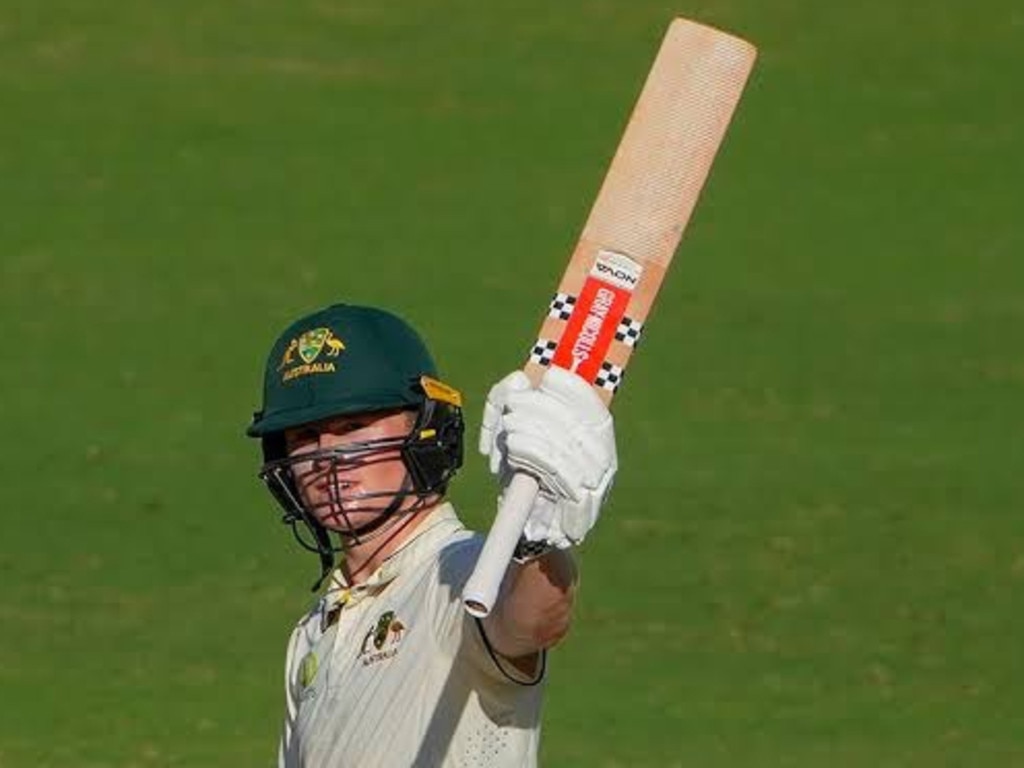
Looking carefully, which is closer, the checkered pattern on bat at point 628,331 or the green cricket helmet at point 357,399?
the checkered pattern on bat at point 628,331

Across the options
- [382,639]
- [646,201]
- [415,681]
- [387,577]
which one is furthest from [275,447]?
[646,201]

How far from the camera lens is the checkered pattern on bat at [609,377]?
447 centimetres

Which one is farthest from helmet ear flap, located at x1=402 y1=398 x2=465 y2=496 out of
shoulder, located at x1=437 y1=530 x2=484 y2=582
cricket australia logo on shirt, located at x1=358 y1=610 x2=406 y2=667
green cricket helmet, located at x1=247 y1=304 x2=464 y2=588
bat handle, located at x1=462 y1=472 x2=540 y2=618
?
bat handle, located at x1=462 y1=472 x2=540 y2=618

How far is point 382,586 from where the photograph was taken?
4863 mm

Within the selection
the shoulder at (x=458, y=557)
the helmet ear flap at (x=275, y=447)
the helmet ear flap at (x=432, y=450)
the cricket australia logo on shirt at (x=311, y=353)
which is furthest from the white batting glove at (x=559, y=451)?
the helmet ear flap at (x=275, y=447)

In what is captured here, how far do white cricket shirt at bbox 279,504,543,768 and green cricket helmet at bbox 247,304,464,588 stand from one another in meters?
0.09

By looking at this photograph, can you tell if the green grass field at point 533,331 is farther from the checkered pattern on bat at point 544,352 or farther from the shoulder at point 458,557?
the checkered pattern on bat at point 544,352

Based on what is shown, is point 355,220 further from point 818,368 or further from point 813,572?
point 813,572

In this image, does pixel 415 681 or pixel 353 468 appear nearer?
pixel 415 681

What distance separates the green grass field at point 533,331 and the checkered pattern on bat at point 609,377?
4954mm

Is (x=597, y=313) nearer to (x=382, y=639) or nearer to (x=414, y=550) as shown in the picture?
(x=414, y=550)

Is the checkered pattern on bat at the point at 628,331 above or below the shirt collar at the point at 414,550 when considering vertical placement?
above

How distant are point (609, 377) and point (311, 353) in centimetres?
63

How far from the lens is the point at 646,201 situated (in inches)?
179
